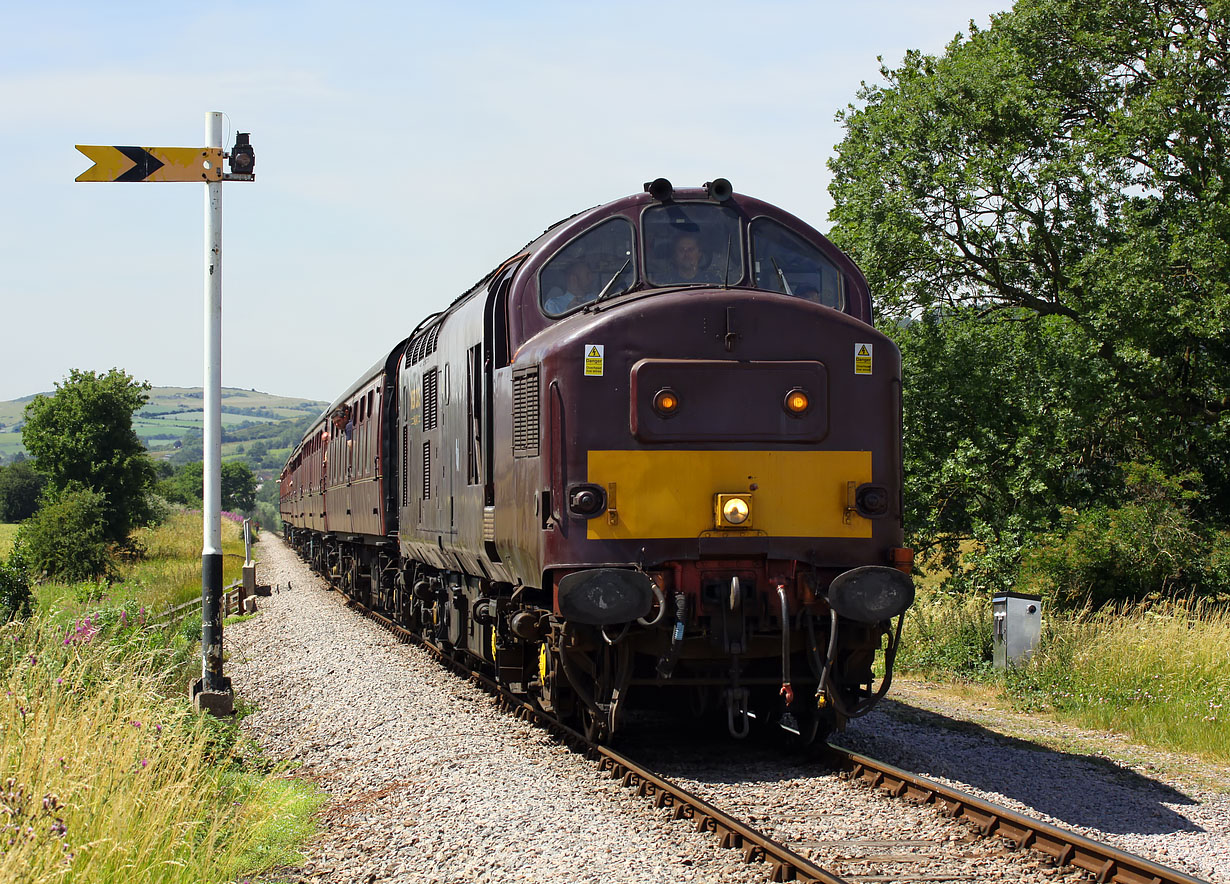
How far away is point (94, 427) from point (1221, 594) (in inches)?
1821

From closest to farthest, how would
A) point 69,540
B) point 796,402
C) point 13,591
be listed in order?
point 796,402 < point 13,591 < point 69,540

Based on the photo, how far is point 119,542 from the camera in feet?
145

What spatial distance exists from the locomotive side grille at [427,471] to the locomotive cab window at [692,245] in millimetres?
4668

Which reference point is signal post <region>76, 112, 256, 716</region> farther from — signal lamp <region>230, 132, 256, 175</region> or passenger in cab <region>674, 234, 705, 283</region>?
passenger in cab <region>674, 234, 705, 283</region>

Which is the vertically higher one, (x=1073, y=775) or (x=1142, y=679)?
(x=1142, y=679)

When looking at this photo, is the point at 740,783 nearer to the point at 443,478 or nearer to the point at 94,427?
the point at 443,478

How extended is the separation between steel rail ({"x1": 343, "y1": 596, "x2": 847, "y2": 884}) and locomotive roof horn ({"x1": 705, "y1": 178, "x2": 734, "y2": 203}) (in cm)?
390

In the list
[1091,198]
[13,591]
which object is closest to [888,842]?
[13,591]

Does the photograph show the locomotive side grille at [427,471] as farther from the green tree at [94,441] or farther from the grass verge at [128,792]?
the green tree at [94,441]

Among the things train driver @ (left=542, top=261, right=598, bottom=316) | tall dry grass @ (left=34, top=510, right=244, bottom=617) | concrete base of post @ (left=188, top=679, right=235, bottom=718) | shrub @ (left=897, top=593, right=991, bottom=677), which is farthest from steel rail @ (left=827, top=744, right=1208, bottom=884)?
tall dry grass @ (left=34, top=510, right=244, bottom=617)

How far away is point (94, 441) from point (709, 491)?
161 ft

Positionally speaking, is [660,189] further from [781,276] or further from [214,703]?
[214,703]

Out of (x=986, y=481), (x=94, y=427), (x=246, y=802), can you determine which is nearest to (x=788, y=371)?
Answer: (x=246, y=802)

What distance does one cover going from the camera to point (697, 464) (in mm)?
7527
